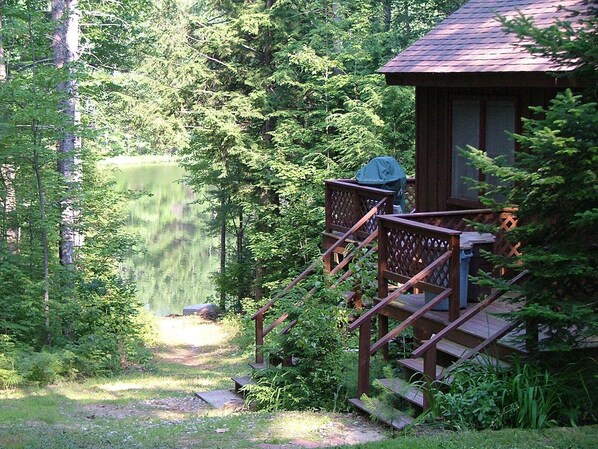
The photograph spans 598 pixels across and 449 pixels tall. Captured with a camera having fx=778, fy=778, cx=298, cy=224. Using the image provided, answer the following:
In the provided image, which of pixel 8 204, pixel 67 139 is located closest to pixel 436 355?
pixel 8 204

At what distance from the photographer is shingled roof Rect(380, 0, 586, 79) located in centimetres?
1035

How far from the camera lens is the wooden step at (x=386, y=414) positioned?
7.87 metres

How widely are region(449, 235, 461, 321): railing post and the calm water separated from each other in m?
26.5

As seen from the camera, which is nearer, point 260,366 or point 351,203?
point 260,366

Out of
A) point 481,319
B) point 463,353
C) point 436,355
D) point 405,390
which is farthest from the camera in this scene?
point 481,319

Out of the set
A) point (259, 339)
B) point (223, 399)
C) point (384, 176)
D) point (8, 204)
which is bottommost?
point (223, 399)

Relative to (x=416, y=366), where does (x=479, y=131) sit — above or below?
above

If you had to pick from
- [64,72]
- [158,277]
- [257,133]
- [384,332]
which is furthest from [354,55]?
[158,277]

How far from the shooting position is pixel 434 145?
12469 mm

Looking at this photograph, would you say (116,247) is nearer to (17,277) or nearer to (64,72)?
(17,277)

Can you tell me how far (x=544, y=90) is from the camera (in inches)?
406

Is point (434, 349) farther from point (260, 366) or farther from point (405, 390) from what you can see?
point (260, 366)

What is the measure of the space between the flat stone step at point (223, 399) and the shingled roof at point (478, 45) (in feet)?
17.9

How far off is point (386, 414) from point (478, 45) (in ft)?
19.2
